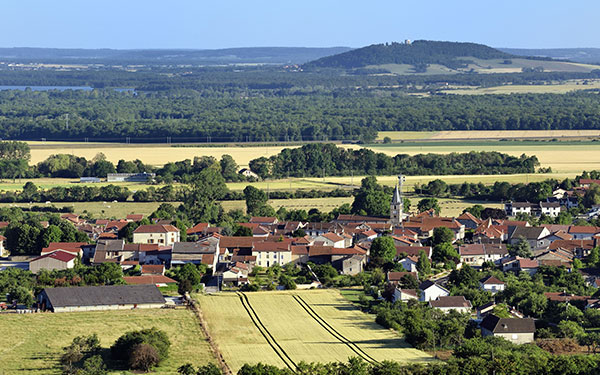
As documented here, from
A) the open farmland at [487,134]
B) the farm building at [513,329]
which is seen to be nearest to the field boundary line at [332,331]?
the farm building at [513,329]

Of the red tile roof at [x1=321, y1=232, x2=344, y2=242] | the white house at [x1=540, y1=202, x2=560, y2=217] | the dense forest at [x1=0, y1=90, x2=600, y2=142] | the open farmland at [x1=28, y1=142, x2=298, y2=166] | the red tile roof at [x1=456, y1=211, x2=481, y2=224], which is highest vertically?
the red tile roof at [x1=321, y1=232, x2=344, y2=242]

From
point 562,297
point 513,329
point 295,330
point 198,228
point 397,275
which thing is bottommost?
point 198,228

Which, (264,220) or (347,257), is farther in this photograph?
(264,220)

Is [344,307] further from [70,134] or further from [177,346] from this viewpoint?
[70,134]

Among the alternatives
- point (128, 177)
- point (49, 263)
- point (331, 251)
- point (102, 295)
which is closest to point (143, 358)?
point (102, 295)

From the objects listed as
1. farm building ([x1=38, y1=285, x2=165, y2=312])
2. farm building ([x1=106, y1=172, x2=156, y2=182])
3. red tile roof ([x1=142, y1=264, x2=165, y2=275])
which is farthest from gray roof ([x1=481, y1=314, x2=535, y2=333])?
farm building ([x1=106, y1=172, x2=156, y2=182])

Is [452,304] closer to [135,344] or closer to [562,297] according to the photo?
[562,297]

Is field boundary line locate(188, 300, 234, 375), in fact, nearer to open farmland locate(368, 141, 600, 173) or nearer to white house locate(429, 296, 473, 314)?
white house locate(429, 296, 473, 314)
